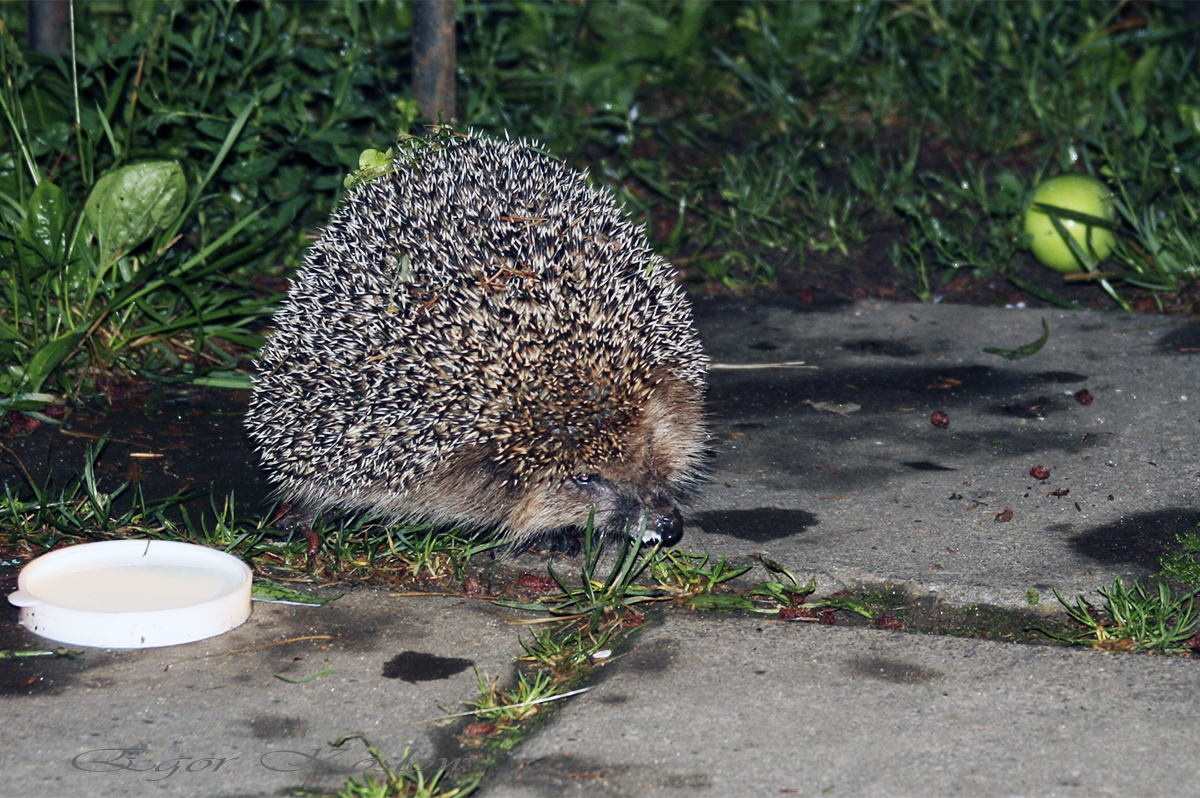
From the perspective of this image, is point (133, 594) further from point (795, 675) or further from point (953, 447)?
point (953, 447)

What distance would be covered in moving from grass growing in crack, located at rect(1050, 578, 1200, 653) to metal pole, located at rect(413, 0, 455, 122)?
13.4 ft

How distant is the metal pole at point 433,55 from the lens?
6.49 meters

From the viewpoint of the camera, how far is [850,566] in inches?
159

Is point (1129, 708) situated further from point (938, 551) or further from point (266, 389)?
point (266, 389)

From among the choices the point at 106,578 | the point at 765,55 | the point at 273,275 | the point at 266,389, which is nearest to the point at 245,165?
the point at 273,275

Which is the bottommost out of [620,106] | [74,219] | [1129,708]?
[1129,708]

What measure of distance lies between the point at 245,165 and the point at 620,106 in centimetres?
275

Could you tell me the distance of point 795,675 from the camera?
343 centimetres

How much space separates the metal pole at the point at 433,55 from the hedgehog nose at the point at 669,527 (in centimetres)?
307

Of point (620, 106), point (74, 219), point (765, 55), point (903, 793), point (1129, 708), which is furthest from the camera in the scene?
point (765, 55)

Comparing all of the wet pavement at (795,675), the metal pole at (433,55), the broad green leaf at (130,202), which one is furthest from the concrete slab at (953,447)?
the broad green leaf at (130,202)

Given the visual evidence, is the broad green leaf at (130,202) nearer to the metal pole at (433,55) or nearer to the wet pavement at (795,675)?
the wet pavement at (795,675)

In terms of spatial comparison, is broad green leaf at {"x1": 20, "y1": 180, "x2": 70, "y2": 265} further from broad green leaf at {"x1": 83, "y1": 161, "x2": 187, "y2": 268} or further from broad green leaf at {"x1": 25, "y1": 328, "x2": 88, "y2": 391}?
broad green leaf at {"x1": 25, "y1": 328, "x2": 88, "y2": 391}

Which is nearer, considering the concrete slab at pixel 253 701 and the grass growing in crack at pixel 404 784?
the grass growing in crack at pixel 404 784
